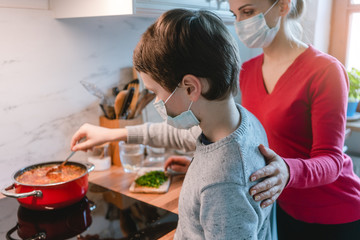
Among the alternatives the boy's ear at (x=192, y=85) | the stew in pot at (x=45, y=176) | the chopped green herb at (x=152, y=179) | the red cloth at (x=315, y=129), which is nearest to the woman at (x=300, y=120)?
the red cloth at (x=315, y=129)

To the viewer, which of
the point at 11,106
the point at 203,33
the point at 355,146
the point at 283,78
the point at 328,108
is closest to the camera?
the point at 203,33

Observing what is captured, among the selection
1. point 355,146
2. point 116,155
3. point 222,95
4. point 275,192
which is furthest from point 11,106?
point 355,146

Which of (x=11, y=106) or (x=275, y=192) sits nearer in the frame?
(x=275, y=192)

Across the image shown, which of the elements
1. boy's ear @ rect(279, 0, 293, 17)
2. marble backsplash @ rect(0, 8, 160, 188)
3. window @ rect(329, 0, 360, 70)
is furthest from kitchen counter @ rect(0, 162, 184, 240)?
window @ rect(329, 0, 360, 70)

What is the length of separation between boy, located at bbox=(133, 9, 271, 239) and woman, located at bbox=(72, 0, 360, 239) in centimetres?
22

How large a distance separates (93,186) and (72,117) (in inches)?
12.9

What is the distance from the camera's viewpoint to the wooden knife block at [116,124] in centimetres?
154

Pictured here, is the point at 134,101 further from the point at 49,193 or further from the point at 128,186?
the point at 49,193

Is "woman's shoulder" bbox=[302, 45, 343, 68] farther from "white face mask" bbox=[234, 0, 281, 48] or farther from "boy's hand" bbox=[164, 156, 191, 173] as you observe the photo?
"boy's hand" bbox=[164, 156, 191, 173]

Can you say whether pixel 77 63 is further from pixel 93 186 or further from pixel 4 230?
pixel 4 230

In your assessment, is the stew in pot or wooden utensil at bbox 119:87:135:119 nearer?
the stew in pot

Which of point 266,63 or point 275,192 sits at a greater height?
point 266,63

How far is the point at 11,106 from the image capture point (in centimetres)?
131

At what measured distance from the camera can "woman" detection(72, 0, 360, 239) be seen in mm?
935
